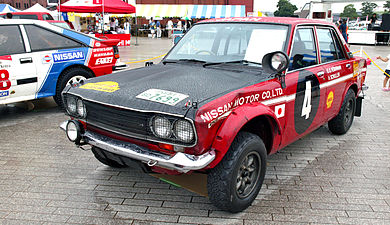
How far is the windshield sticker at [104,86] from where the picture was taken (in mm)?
3265

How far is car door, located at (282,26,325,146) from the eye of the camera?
375 cm

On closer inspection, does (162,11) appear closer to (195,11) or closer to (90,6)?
(195,11)

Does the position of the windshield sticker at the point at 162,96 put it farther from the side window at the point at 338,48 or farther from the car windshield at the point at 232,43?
the side window at the point at 338,48

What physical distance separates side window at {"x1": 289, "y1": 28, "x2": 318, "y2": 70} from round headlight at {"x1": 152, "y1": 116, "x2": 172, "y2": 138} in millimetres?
1736

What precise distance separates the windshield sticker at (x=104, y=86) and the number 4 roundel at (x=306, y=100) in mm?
1953

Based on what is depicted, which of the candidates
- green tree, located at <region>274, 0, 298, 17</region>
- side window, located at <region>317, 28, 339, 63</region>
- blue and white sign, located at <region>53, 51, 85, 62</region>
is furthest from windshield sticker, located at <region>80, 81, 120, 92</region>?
green tree, located at <region>274, 0, 298, 17</region>

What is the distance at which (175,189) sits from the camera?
12.2 ft

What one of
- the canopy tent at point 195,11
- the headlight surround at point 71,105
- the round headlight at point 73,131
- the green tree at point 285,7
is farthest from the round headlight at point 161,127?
the green tree at point 285,7

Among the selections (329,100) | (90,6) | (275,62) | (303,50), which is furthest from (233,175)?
(90,6)

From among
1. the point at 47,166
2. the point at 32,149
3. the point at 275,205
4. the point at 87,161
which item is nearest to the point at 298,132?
the point at 275,205

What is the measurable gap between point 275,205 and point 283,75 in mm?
1337

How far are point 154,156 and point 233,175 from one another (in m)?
0.70

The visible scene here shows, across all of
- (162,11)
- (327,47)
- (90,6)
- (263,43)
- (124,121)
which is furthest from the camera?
(162,11)

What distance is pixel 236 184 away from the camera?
10.0 feet
